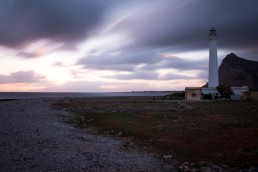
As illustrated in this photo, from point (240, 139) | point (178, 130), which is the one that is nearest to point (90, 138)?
point (178, 130)

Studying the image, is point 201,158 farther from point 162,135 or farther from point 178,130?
point 178,130

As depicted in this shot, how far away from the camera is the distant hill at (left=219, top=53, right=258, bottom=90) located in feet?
570

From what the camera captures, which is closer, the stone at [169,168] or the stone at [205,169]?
the stone at [205,169]

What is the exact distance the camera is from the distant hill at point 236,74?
17388 centimetres

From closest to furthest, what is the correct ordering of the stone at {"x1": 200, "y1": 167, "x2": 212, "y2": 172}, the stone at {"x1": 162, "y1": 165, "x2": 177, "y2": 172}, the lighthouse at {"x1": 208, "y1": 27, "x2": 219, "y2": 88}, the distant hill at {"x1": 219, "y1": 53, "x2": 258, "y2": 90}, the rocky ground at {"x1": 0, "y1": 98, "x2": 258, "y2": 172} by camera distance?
the stone at {"x1": 200, "y1": 167, "x2": 212, "y2": 172}
the rocky ground at {"x1": 0, "y1": 98, "x2": 258, "y2": 172}
the stone at {"x1": 162, "y1": 165, "x2": 177, "y2": 172}
the lighthouse at {"x1": 208, "y1": 27, "x2": 219, "y2": 88}
the distant hill at {"x1": 219, "y1": 53, "x2": 258, "y2": 90}

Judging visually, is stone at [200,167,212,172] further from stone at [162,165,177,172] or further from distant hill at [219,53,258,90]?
→ distant hill at [219,53,258,90]

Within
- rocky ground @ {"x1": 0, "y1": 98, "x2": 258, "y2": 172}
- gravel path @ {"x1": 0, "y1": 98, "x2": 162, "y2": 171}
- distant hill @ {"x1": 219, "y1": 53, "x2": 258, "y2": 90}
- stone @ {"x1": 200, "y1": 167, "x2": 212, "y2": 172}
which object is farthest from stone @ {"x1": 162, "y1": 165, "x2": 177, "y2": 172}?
distant hill @ {"x1": 219, "y1": 53, "x2": 258, "y2": 90}

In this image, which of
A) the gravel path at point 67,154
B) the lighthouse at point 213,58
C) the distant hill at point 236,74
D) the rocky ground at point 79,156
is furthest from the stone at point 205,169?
the distant hill at point 236,74

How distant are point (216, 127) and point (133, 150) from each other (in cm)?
1123

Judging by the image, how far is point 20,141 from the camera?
58.0 feet

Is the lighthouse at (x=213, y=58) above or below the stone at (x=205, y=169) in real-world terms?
above

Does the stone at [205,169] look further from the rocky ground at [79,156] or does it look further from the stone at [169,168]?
the stone at [169,168]

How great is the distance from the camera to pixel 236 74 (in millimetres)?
175625

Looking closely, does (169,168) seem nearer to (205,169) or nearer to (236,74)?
(205,169)
